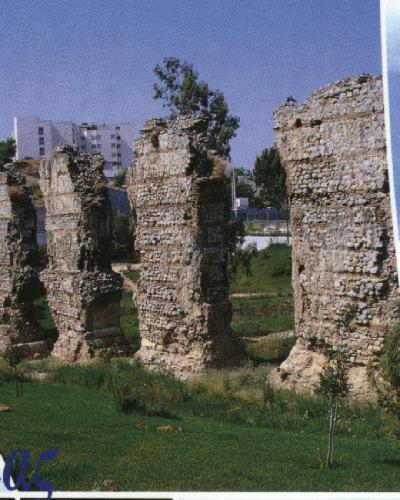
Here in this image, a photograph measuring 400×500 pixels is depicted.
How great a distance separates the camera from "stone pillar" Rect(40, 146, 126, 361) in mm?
15766

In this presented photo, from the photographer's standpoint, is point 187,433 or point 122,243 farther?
point 122,243

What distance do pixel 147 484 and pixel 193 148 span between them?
7313 millimetres

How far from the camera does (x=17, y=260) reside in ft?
60.5

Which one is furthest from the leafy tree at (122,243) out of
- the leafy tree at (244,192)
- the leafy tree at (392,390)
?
the leafy tree at (392,390)

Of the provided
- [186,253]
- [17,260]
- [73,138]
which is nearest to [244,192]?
[73,138]

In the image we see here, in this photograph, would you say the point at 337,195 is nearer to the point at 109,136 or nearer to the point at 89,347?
the point at 89,347

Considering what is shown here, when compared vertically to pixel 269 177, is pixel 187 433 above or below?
below

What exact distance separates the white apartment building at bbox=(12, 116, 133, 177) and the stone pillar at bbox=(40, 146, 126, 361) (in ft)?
166

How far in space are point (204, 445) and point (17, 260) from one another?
37.0ft

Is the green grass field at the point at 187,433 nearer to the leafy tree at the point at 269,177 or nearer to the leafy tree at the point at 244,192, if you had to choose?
the leafy tree at the point at 269,177

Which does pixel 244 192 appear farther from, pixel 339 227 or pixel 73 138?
pixel 339 227

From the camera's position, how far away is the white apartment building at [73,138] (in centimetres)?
6806

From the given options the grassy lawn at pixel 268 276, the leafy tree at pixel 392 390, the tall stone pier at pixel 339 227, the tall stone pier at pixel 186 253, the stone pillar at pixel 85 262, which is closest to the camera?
the leafy tree at pixel 392 390

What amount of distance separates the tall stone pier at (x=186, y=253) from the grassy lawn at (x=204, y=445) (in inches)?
69.6
